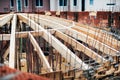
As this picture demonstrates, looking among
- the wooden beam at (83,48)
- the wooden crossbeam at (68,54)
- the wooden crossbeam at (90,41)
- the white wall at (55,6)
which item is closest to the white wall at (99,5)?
the white wall at (55,6)

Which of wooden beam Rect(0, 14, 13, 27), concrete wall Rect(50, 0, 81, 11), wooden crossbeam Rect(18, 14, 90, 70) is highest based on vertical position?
concrete wall Rect(50, 0, 81, 11)

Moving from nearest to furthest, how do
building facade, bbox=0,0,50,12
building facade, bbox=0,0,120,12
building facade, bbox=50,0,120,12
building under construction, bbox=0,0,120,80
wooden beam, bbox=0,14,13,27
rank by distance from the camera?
building under construction, bbox=0,0,120,80
wooden beam, bbox=0,14,13,27
building facade, bbox=50,0,120,12
building facade, bbox=0,0,120,12
building facade, bbox=0,0,50,12

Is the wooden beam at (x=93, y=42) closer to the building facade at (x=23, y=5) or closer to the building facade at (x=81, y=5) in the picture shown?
the building facade at (x=81, y=5)

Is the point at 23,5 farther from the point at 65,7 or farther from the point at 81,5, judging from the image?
the point at 81,5

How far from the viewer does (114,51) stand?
593 cm

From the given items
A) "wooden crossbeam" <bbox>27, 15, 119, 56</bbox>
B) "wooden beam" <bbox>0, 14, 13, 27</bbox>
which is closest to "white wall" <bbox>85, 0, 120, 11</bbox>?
"wooden beam" <bbox>0, 14, 13, 27</bbox>

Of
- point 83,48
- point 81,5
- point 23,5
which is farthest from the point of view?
point 23,5

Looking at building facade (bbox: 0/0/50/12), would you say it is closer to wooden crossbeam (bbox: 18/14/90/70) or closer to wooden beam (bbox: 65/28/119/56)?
wooden beam (bbox: 65/28/119/56)

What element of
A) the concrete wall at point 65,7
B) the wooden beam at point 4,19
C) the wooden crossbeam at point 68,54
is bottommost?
the wooden crossbeam at point 68,54

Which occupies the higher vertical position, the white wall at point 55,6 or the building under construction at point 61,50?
the white wall at point 55,6

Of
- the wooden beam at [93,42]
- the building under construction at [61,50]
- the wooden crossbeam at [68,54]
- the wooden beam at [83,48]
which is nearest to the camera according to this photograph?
the building under construction at [61,50]

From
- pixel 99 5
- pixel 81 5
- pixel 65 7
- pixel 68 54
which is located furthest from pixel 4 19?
pixel 65 7

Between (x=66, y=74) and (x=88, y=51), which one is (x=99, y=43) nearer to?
(x=88, y=51)

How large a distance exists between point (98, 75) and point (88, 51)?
4.26 ft
